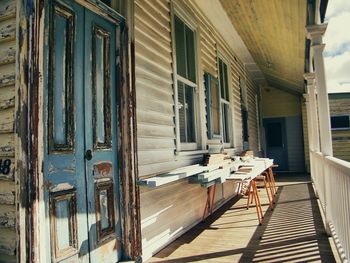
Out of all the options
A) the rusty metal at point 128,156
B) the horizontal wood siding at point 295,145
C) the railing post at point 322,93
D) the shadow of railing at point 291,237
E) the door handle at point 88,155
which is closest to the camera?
the door handle at point 88,155

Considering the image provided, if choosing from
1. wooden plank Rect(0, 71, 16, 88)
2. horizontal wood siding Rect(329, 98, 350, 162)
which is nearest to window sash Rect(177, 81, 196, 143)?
wooden plank Rect(0, 71, 16, 88)

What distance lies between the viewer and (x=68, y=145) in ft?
8.02

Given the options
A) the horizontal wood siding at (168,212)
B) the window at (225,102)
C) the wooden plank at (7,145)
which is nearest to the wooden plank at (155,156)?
the horizontal wood siding at (168,212)

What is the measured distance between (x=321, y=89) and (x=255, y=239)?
2182mm

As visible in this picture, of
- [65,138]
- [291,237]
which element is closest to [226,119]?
[291,237]

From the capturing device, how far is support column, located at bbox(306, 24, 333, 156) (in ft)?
13.7

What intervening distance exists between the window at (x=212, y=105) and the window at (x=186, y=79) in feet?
1.77

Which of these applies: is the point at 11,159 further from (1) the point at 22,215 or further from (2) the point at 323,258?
(2) the point at 323,258

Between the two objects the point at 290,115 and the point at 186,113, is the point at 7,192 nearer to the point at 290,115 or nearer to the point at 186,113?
the point at 186,113

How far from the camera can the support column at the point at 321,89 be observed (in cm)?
417

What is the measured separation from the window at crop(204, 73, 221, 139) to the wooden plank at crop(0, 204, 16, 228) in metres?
4.10

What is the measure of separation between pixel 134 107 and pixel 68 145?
92 cm

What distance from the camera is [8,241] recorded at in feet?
6.48

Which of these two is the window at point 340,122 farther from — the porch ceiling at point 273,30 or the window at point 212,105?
the window at point 212,105
